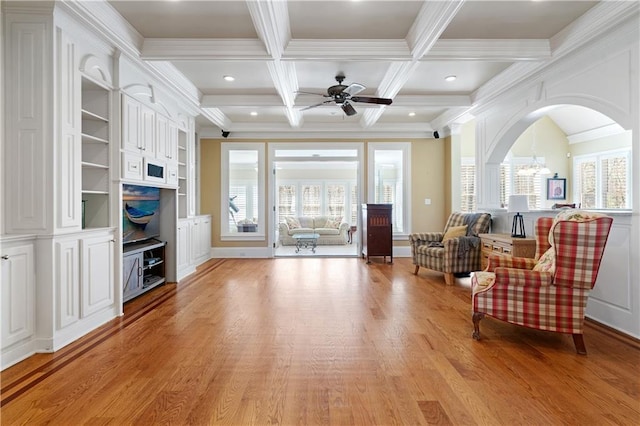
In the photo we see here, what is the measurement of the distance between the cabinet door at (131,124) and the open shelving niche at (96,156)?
16 centimetres

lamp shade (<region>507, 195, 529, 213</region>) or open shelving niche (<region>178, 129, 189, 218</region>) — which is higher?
open shelving niche (<region>178, 129, 189, 218</region>)

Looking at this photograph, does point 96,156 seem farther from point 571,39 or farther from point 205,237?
point 571,39

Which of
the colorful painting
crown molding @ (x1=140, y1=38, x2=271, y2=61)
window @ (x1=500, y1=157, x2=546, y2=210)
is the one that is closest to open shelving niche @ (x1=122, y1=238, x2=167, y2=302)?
the colorful painting

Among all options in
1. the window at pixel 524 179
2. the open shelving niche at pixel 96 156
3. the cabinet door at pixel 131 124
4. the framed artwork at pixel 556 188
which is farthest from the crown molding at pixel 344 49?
the framed artwork at pixel 556 188

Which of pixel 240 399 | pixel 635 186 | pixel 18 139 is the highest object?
pixel 18 139

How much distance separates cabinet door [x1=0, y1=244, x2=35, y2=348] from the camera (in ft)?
7.74

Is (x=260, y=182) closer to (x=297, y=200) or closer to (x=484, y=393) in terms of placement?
(x=297, y=200)

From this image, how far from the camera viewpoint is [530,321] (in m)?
2.71

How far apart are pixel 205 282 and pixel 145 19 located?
134 inches

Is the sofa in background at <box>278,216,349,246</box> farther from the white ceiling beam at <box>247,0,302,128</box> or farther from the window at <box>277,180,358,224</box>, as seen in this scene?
the white ceiling beam at <box>247,0,302,128</box>

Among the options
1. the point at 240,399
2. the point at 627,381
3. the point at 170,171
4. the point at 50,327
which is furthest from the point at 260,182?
the point at 627,381

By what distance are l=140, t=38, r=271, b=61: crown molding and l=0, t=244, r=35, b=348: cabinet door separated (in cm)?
235

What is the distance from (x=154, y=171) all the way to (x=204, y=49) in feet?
5.45

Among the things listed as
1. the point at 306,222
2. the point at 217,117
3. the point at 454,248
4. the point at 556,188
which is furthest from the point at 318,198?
the point at 454,248
